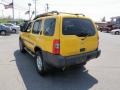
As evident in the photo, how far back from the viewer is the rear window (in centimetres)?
614

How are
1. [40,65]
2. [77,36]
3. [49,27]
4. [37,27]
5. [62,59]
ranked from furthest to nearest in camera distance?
1. [37,27]
2. [40,65]
3. [49,27]
4. [77,36]
5. [62,59]

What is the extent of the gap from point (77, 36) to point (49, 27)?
87 cm

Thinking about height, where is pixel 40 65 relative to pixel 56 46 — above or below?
below

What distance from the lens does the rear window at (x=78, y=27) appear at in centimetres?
614

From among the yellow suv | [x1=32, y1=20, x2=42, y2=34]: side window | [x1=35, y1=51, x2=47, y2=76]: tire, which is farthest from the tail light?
[x1=32, y1=20, x2=42, y2=34]: side window

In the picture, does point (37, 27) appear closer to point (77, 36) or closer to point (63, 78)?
point (77, 36)

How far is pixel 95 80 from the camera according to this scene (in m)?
6.37

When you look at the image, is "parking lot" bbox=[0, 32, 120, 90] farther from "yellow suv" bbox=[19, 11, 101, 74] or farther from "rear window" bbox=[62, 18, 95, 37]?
"rear window" bbox=[62, 18, 95, 37]

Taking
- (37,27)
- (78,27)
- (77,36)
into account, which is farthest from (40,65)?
(78,27)

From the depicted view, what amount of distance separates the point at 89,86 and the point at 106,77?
1087mm

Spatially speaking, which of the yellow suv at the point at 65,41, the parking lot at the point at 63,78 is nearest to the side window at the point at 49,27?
the yellow suv at the point at 65,41

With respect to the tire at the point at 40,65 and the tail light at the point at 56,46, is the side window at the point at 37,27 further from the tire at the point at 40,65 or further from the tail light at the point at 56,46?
the tail light at the point at 56,46

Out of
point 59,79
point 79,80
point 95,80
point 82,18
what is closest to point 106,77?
point 95,80

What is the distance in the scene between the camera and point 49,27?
6.37 metres
